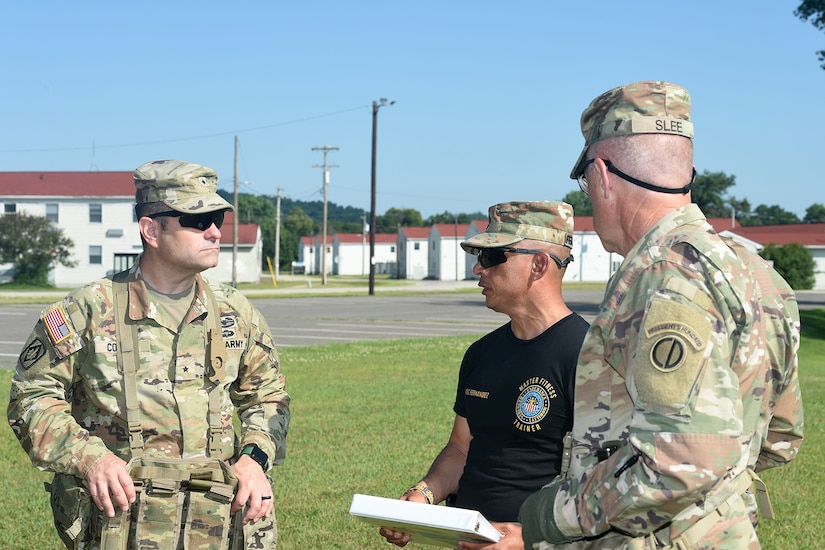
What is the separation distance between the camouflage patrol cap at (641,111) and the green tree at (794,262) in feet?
205

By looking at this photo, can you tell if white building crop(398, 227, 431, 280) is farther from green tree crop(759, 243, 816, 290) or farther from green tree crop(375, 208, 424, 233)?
green tree crop(375, 208, 424, 233)

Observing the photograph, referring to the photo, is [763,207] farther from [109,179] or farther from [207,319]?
[207,319]

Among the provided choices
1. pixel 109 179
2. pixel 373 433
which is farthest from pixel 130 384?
pixel 109 179

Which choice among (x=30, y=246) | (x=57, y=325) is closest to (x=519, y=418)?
(x=57, y=325)

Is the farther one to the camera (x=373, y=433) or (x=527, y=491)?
(x=373, y=433)

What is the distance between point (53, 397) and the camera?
3.59m

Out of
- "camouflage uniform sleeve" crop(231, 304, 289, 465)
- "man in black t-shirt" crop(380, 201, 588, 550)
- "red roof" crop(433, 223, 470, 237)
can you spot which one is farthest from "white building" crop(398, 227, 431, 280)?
"man in black t-shirt" crop(380, 201, 588, 550)

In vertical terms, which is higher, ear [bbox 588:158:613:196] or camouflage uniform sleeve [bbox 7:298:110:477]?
ear [bbox 588:158:613:196]

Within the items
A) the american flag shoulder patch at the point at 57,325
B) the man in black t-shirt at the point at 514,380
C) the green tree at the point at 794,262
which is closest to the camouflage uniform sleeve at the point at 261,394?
the man in black t-shirt at the point at 514,380

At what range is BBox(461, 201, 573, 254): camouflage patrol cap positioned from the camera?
3.90 metres

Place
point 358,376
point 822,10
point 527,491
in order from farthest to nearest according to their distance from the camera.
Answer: point 822,10
point 358,376
point 527,491

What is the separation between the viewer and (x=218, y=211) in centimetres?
395

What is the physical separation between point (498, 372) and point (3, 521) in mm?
4622

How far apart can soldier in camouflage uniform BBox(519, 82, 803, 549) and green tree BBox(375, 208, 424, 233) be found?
15073cm
